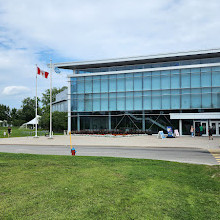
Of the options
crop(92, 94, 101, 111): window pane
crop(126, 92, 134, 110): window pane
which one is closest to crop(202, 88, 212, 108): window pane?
crop(126, 92, 134, 110): window pane

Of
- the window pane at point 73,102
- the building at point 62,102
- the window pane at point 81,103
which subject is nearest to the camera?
the window pane at point 81,103

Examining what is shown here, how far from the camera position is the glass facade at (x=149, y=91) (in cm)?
4025

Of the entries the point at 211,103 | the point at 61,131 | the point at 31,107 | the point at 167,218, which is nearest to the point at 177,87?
the point at 211,103

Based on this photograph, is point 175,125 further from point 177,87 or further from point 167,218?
point 167,218

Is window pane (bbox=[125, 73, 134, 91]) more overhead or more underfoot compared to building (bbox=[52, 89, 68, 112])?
more overhead

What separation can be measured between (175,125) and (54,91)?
235ft

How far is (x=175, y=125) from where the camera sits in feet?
137

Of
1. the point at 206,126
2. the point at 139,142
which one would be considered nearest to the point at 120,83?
the point at 206,126

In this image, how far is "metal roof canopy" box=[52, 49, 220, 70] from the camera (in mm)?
41531

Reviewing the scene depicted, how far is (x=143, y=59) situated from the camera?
44.5 metres

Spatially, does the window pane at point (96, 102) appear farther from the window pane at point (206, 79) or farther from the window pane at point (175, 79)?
the window pane at point (206, 79)

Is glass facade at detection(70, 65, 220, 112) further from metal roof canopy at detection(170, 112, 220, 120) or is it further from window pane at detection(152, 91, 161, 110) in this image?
metal roof canopy at detection(170, 112, 220, 120)

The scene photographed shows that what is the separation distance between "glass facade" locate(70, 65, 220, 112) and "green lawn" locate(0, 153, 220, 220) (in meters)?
32.6

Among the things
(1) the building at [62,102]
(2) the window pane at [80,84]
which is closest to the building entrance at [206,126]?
(2) the window pane at [80,84]
